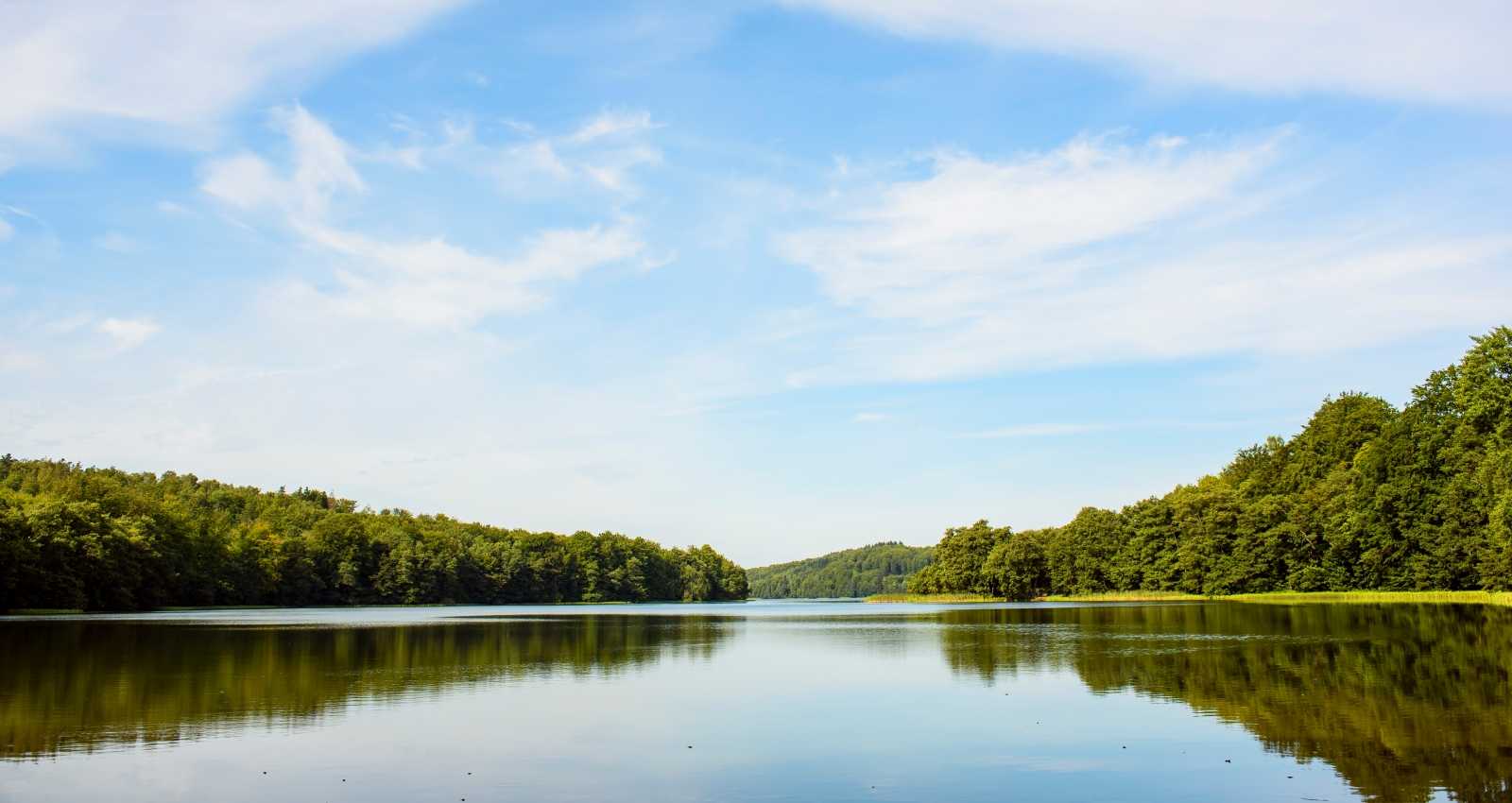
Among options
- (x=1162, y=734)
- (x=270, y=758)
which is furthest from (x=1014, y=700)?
(x=270, y=758)

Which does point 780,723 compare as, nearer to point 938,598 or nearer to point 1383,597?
point 1383,597

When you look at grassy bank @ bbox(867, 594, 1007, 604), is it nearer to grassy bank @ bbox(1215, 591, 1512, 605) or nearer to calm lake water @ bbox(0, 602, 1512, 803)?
grassy bank @ bbox(1215, 591, 1512, 605)

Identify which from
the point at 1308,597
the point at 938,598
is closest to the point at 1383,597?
the point at 1308,597

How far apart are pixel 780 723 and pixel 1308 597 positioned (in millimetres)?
81572

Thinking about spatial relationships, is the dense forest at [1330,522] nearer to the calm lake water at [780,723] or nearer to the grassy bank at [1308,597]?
the grassy bank at [1308,597]

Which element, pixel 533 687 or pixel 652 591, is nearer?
pixel 533 687

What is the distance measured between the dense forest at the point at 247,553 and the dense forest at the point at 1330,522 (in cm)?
6698

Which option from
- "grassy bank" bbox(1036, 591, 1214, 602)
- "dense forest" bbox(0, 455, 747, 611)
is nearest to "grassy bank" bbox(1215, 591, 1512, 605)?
"grassy bank" bbox(1036, 591, 1214, 602)

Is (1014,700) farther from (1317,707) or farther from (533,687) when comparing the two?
(533,687)

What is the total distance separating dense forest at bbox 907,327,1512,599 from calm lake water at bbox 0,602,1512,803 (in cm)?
4095

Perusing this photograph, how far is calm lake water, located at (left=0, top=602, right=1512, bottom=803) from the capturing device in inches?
594

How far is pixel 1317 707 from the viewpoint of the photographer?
2114 centimetres

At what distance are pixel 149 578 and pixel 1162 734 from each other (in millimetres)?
107717

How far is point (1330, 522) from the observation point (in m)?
93.4
